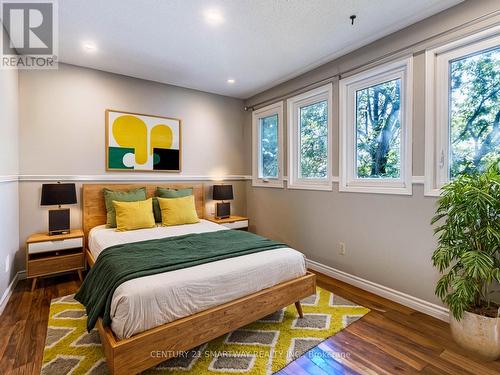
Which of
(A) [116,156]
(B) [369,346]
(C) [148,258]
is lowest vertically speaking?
(B) [369,346]

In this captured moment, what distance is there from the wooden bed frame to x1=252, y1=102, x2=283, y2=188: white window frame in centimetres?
194

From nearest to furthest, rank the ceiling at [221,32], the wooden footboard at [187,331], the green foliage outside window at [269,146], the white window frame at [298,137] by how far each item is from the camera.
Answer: the wooden footboard at [187,331] < the ceiling at [221,32] < the white window frame at [298,137] < the green foliage outside window at [269,146]

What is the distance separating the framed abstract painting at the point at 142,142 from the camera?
11.5 ft

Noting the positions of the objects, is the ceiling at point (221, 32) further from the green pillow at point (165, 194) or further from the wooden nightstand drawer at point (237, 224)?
the wooden nightstand drawer at point (237, 224)

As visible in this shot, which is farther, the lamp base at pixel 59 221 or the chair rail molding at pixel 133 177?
the chair rail molding at pixel 133 177

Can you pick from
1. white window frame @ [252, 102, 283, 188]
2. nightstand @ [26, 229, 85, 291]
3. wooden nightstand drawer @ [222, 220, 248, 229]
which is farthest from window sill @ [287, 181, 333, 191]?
nightstand @ [26, 229, 85, 291]

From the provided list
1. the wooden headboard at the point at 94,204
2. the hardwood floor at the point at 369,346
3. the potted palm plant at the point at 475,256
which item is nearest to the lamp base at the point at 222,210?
the wooden headboard at the point at 94,204

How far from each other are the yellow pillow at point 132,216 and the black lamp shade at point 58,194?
0.45 metres

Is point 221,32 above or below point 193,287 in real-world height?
above

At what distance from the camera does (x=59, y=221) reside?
3.00 meters

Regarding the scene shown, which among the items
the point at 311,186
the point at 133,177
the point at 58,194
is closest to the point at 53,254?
the point at 58,194

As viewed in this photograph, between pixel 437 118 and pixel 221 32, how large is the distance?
6.91ft

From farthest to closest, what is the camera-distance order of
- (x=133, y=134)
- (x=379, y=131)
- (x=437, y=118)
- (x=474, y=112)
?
(x=133, y=134), (x=379, y=131), (x=437, y=118), (x=474, y=112)

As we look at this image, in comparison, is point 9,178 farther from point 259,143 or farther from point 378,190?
point 378,190
